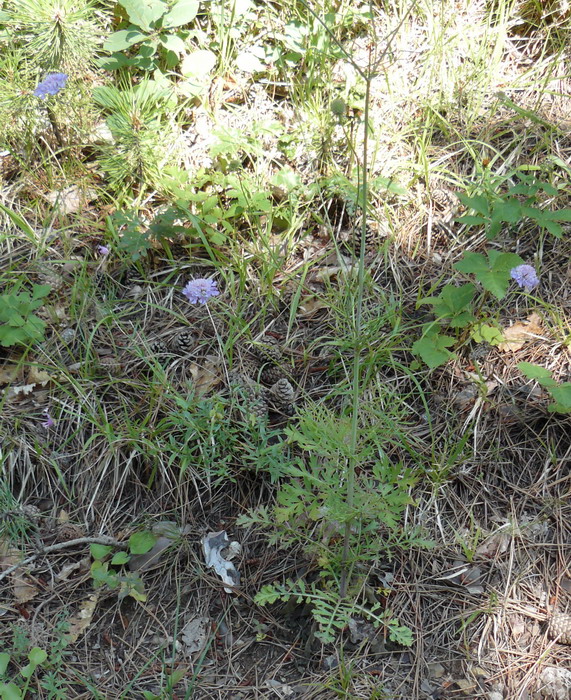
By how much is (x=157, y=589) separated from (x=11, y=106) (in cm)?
230

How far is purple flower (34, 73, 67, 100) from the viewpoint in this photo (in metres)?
2.82

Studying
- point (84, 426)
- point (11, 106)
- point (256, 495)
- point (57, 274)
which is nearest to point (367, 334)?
point (256, 495)

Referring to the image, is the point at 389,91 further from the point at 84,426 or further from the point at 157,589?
the point at 157,589

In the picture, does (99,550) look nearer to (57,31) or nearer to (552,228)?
(552,228)

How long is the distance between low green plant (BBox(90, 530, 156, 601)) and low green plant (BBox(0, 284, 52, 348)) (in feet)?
2.77

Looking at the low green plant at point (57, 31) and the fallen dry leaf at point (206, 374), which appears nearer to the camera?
the fallen dry leaf at point (206, 374)

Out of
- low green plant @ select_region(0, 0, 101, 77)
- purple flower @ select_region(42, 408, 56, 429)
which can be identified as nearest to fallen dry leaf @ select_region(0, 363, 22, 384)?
purple flower @ select_region(42, 408, 56, 429)

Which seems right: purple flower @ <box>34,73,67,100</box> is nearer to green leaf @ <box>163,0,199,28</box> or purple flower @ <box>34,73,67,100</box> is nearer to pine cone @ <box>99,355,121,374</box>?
green leaf @ <box>163,0,199,28</box>

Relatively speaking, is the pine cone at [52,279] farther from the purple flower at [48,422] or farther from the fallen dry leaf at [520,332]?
the fallen dry leaf at [520,332]

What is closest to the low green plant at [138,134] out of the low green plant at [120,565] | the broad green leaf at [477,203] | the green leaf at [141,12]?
the green leaf at [141,12]

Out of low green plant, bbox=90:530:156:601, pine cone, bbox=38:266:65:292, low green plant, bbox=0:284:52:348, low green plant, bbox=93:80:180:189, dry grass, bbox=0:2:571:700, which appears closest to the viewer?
dry grass, bbox=0:2:571:700

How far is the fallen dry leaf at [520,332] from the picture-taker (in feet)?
7.98

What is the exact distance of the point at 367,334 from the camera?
8.14 ft

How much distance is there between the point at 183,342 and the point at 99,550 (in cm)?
82
